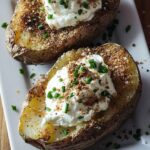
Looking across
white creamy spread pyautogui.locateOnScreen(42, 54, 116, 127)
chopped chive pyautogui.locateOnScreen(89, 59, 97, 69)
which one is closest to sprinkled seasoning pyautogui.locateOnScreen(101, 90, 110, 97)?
white creamy spread pyautogui.locateOnScreen(42, 54, 116, 127)

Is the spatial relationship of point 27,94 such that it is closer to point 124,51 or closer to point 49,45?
point 49,45

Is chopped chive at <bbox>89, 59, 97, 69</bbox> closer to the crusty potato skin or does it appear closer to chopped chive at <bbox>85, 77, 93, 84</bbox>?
chopped chive at <bbox>85, 77, 93, 84</bbox>

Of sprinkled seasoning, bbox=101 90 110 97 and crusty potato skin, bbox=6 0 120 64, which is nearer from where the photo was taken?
sprinkled seasoning, bbox=101 90 110 97

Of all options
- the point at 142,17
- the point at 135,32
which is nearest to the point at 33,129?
the point at 135,32

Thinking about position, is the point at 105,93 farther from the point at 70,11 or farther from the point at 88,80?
the point at 70,11

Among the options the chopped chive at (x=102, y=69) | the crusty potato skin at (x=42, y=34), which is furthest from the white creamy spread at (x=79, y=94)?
the crusty potato skin at (x=42, y=34)

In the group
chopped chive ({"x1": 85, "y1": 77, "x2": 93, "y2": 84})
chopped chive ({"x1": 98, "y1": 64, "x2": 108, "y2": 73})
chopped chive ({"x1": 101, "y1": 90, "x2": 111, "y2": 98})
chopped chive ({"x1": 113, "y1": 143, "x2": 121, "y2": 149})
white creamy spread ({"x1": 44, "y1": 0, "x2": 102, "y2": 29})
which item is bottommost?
chopped chive ({"x1": 113, "y1": 143, "x2": 121, "y2": 149})
